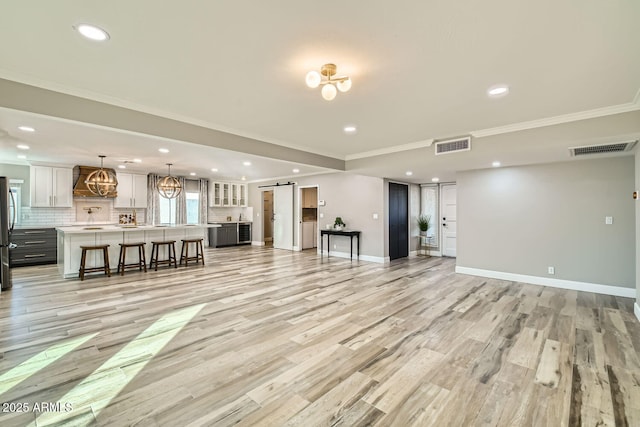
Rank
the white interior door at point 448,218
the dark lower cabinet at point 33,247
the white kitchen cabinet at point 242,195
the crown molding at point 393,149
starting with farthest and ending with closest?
the white kitchen cabinet at point 242,195, the white interior door at point 448,218, the dark lower cabinet at point 33,247, the crown molding at point 393,149

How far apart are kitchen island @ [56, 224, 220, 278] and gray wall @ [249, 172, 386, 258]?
3662 mm

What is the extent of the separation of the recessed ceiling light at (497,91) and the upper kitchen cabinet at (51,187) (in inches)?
373

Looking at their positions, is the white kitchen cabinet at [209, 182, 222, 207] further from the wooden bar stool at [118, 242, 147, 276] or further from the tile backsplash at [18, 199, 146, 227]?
the wooden bar stool at [118, 242, 147, 276]

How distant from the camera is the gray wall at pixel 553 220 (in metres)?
4.54

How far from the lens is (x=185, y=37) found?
6.95 ft

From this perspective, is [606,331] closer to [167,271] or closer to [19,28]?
[19,28]

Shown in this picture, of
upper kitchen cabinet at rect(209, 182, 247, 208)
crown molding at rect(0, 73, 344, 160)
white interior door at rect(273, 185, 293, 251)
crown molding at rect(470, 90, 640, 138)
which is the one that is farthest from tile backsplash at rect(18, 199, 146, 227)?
crown molding at rect(470, 90, 640, 138)

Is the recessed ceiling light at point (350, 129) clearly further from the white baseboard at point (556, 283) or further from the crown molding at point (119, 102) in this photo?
the white baseboard at point (556, 283)

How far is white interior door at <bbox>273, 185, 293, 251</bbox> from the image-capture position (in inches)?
381

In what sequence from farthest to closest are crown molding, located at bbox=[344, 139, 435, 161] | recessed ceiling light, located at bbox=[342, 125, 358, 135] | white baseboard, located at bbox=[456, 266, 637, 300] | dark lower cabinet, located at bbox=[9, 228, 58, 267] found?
dark lower cabinet, located at bbox=[9, 228, 58, 267] < crown molding, located at bbox=[344, 139, 435, 161] < white baseboard, located at bbox=[456, 266, 637, 300] < recessed ceiling light, located at bbox=[342, 125, 358, 135]

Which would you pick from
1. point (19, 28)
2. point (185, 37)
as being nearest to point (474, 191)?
point (185, 37)

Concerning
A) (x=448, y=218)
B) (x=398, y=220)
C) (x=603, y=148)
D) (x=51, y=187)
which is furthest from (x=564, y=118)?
(x=51, y=187)

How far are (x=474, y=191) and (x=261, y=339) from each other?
17.1ft

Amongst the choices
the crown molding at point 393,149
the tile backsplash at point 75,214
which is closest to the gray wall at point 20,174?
the tile backsplash at point 75,214
